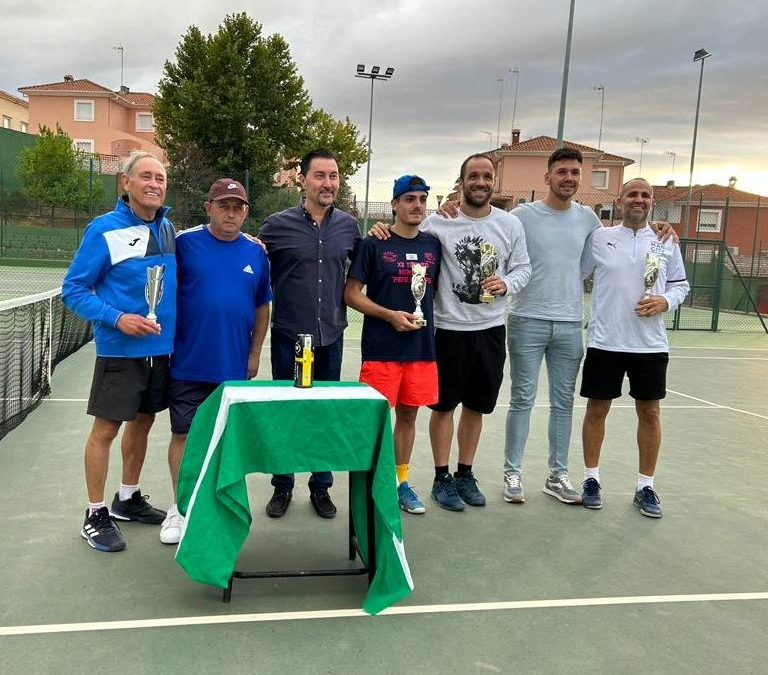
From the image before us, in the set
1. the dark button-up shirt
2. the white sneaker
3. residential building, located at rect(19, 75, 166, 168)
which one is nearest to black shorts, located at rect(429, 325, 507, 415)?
the dark button-up shirt

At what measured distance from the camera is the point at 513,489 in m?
4.21

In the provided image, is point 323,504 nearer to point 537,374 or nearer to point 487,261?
point 537,374

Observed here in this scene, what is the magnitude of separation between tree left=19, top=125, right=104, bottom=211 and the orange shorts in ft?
56.2

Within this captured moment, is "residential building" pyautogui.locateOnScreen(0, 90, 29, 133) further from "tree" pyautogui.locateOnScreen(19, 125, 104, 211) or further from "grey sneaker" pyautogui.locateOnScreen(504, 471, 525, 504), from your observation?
"grey sneaker" pyautogui.locateOnScreen(504, 471, 525, 504)

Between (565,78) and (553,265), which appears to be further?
(565,78)

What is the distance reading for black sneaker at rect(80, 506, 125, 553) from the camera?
3303 mm

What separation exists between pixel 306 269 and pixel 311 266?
31 millimetres

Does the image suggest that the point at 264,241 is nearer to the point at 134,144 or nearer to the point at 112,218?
the point at 112,218

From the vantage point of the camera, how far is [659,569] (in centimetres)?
337

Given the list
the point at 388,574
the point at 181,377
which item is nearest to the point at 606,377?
the point at 388,574

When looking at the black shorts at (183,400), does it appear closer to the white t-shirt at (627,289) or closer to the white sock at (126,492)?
the white sock at (126,492)

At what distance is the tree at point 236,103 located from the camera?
26562mm

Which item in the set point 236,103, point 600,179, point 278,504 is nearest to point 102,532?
point 278,504

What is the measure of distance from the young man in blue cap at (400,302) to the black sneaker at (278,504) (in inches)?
26.7
